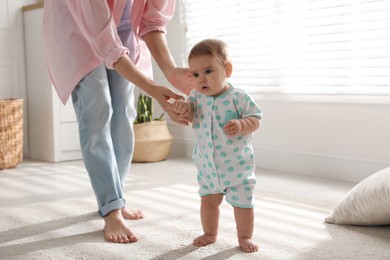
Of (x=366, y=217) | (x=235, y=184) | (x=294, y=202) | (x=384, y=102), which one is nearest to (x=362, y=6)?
(x=384, y=102)

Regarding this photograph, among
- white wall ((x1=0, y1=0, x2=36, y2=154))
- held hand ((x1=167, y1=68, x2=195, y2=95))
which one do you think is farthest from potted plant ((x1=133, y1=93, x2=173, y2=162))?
held hand ((x1=167, y1=68, x2=195, y2=95))

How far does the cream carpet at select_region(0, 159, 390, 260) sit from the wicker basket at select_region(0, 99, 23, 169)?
92 centimetres

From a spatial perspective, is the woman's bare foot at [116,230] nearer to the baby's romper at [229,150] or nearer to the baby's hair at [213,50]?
the baby's romper at [229,150]

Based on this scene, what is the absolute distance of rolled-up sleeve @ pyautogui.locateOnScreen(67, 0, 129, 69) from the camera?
5.87ft

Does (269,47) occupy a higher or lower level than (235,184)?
higher

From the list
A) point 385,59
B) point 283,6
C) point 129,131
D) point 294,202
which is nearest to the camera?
point 129,131

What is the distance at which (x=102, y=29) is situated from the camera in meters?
1.80

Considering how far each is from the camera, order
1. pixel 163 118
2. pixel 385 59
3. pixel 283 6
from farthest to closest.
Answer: pixel 163 118
pixel 283 6
pixel 385 59

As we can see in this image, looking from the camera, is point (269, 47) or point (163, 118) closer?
point (269, 47)

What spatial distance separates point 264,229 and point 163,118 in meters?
2.15

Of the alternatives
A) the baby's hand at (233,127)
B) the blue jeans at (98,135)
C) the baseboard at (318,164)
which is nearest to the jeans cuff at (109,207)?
the blue jeans at (98,135)

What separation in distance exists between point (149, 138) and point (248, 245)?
6.46 feet

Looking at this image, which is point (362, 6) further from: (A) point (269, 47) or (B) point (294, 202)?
(B) point (294, 202)

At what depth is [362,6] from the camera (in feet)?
8.97
